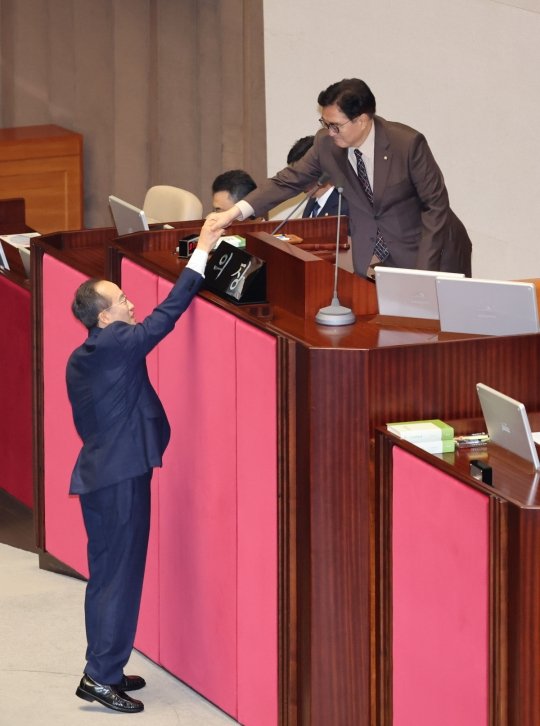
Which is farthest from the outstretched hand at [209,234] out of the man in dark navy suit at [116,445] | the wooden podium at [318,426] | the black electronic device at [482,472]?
the black electronic device at [482,472]

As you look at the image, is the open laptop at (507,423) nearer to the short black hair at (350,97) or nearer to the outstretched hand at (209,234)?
the outstretched hand at (209,234)

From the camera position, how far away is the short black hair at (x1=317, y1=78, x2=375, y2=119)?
4.78 meters

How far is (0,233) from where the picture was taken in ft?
22.8

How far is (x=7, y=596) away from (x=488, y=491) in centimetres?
255

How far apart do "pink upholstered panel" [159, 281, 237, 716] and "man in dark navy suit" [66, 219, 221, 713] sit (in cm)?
11

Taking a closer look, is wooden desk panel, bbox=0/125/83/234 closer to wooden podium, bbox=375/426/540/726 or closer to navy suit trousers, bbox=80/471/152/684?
navy suit trousers, bbox=80/471/152/684

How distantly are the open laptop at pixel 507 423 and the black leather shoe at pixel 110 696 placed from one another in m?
1.45

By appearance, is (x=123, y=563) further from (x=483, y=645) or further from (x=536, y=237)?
(x=536, y=237)

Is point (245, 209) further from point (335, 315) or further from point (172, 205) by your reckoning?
point (172, 205)

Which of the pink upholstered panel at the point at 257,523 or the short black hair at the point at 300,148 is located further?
the short black hair at the point at 300,148

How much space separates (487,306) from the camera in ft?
13.6

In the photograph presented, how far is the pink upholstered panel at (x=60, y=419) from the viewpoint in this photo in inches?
207

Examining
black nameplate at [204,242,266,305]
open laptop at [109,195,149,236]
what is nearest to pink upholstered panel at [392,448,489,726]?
black nameplate at [204,242,266,305]

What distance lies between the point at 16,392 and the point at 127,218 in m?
0.88
